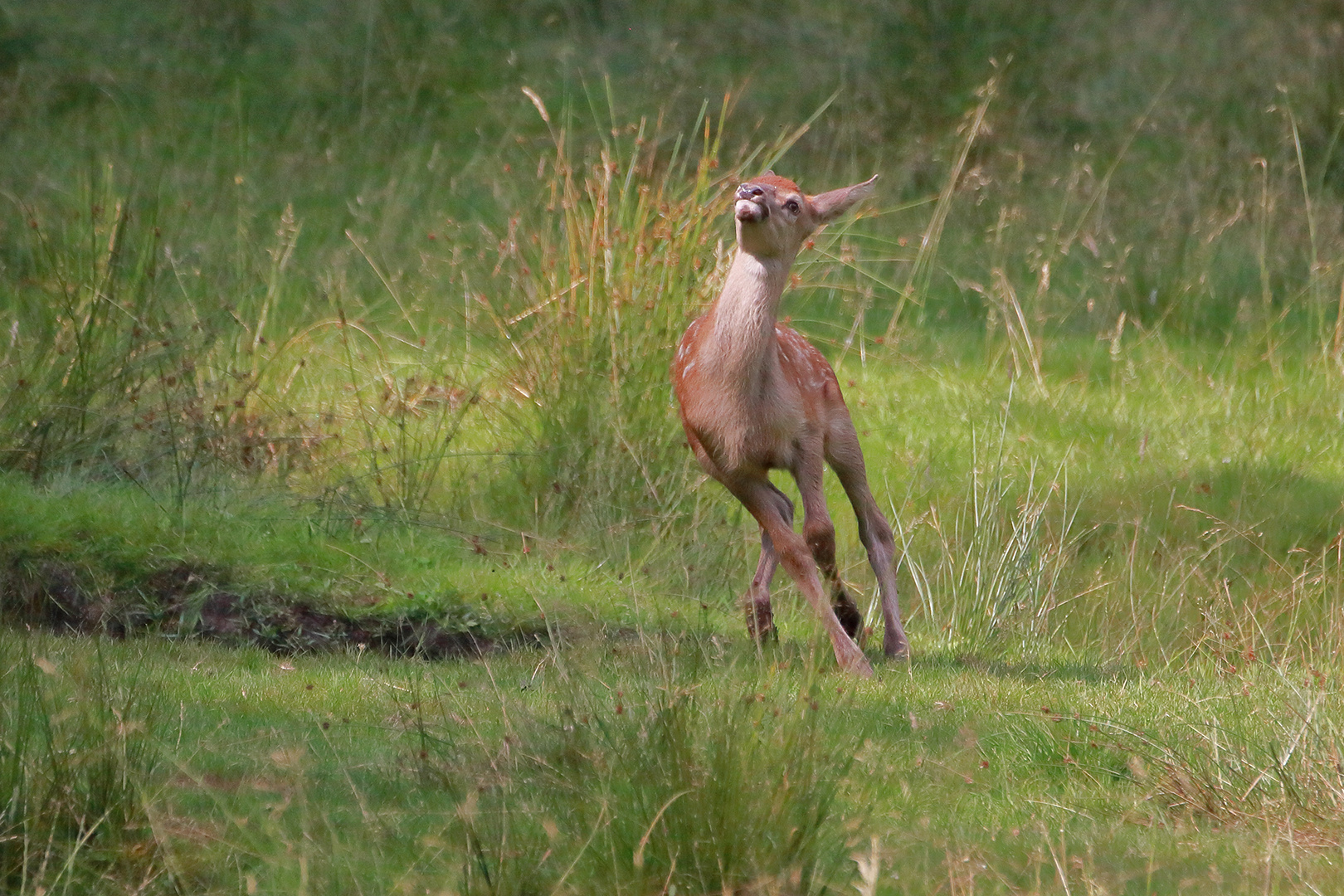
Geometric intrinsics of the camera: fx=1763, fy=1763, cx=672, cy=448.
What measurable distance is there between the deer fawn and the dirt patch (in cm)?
116

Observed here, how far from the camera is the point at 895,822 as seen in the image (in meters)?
5.00

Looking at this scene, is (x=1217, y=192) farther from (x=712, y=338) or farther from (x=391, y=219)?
(x=712, y=338)

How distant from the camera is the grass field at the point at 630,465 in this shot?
4.66m

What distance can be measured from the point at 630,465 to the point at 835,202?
2802 millimetres

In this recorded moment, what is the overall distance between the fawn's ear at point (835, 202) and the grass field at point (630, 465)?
1256mm

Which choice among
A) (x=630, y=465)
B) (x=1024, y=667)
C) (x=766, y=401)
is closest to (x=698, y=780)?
(x=766, y=401)

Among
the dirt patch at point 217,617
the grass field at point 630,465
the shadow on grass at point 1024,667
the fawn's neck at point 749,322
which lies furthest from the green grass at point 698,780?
the fawn's neck at point 749,322

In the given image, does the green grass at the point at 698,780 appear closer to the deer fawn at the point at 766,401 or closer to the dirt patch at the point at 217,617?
the deer fawn at the point at 766,401

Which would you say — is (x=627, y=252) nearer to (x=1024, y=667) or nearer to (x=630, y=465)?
(x=630, y=465)

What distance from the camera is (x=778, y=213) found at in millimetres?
7066

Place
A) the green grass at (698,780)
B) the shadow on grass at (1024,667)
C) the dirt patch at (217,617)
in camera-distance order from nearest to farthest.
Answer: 1. the green grass at (698,780)
2. the shadow on grass at (1024,667)
3. the dirt patch at (217,617)

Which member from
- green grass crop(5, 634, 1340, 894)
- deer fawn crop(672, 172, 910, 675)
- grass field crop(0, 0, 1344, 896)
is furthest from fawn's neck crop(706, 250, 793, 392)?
green grass crop(5, 634, 1340, 894)

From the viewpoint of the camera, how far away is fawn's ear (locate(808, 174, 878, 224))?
24.4ft

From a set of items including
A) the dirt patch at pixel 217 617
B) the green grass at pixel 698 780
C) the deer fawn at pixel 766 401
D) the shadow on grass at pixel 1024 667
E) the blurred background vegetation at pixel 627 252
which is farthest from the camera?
the blurred background vegetation at pixel 627 252
